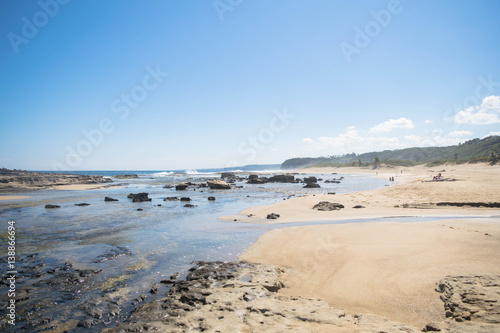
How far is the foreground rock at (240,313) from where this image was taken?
13.3ft

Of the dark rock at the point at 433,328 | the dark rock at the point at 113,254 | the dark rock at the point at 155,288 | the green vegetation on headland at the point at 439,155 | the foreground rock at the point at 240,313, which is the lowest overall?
the dark rock at the point at 113,254

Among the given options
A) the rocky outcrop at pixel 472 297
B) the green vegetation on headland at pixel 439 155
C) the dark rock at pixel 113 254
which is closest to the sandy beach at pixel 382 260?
the rocky outcrop at pixel 472 297

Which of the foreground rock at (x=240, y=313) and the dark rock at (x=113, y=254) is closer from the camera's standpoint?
the foreground rock at (x=240, y=313)

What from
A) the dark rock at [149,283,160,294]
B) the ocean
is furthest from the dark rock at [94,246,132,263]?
the dark rock at [149,283,160,294]

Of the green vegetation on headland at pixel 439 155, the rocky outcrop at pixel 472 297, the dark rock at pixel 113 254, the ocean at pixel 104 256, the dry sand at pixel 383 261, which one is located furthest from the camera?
the green vegetation on headland at pixel 439 155

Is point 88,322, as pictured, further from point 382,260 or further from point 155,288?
point 382,260

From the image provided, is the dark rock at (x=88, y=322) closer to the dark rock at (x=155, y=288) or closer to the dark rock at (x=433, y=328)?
the dark rock at (x=155, y=288)

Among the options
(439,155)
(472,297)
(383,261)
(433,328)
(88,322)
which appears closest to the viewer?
(433,328)

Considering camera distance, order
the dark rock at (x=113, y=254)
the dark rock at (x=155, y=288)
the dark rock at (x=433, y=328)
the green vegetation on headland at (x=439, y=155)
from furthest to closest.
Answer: the green vegetation on headland at (x=439, y=155), the dark rock at (x=113, y=254), the dark rock at (x=155, y=288), the dark rock at (x=433, y=328)

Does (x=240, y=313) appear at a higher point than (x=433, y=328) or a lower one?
lower

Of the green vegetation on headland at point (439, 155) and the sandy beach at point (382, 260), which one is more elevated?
the green vegetation on headland at point (439, 155)

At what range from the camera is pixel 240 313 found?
458 cm

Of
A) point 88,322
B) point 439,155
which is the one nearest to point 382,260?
point 88,322

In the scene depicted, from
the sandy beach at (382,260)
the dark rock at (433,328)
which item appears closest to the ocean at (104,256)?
the sandy beach at (382,260)
